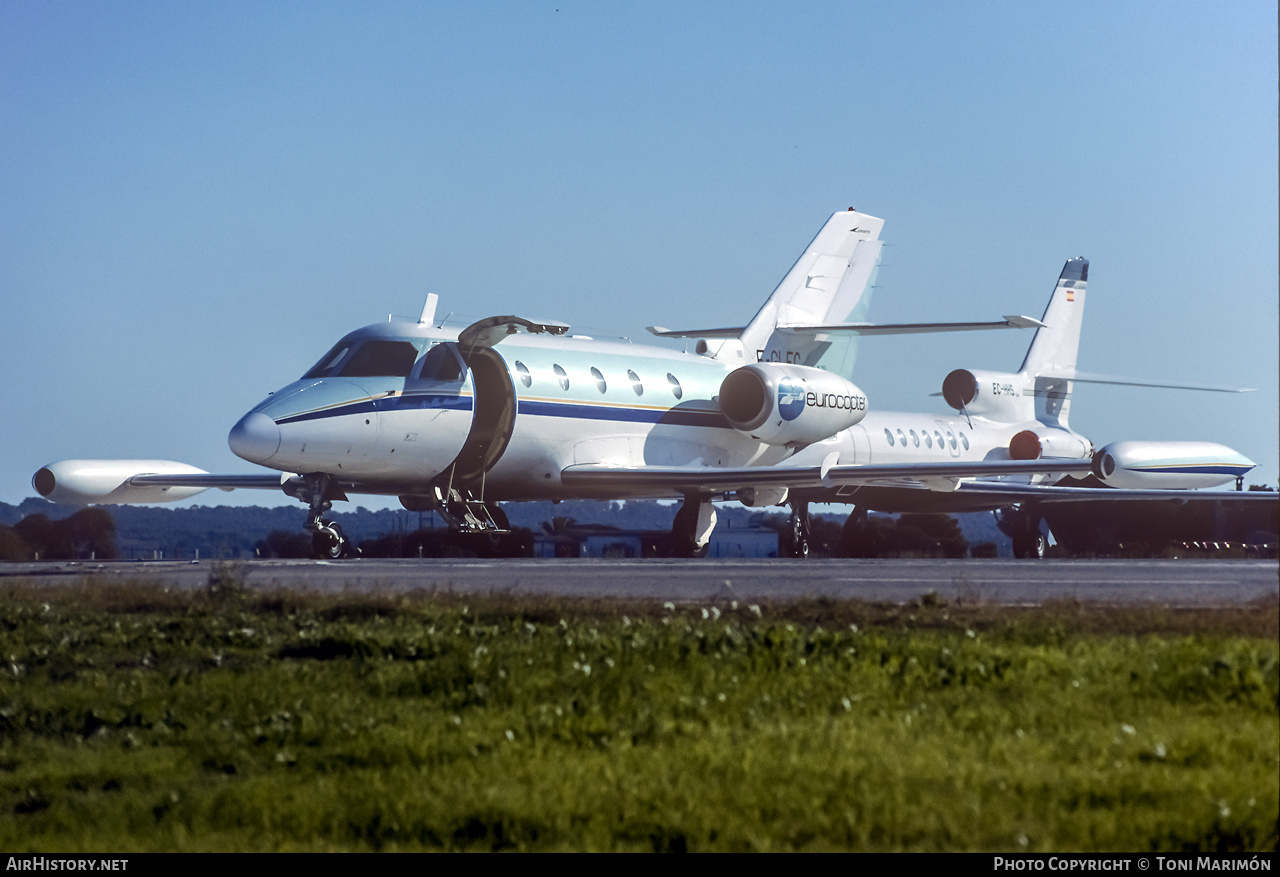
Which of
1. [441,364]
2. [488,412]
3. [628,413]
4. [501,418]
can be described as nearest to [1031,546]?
[628,413]

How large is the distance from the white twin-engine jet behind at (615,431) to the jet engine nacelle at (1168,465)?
5 cm

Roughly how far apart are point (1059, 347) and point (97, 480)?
28316 mm

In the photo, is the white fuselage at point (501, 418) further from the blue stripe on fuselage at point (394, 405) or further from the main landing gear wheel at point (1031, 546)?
the main landing gear wheel at point (1031, 546)

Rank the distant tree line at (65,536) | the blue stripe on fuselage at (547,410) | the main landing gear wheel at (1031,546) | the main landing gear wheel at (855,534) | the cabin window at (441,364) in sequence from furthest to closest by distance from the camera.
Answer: the main landing gear wheel at (855,534) → the main landing gear wheel at (1031,546) → the distant tree line at (65,536) → the cabin window at (441,364) → the blue stripe on fuselage at (547,410)

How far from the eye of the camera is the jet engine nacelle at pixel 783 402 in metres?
30.7

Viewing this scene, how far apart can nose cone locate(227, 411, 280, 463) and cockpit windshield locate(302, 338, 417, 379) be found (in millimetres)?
2052

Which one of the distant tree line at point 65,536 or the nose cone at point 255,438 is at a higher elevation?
the nose cone at point 255,438

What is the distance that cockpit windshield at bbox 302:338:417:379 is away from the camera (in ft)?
81.6

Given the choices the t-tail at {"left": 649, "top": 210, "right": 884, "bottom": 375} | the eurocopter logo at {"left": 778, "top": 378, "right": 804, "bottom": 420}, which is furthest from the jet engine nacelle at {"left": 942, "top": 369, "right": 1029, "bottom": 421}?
the eurocopter logo at {"left": 778, "top": 378, "right": 804, "bottom": 420}

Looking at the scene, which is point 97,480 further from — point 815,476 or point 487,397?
point 815,476

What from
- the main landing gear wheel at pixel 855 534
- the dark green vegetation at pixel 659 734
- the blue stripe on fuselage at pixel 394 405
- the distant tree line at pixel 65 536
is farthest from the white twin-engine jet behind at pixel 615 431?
the dark green vegetation at pixel 659 734

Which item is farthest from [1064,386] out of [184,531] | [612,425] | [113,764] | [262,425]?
[184,531]

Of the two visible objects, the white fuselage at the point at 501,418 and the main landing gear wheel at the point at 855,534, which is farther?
the main landing gear wheel at the point at 855,534
